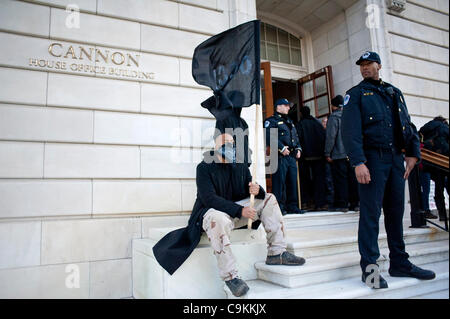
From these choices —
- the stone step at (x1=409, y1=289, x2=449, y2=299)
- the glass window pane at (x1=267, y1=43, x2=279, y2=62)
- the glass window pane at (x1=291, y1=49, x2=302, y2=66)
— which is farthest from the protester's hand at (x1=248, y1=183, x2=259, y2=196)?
the glass window pane at (x1=291, y1=49, x2=302, y2=66)

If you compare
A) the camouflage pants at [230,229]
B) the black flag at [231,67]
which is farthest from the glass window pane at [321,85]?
the camouflage pants at [230,229]

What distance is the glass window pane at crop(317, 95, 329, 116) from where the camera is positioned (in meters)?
8.37

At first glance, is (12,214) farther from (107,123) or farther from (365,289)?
(365,289)

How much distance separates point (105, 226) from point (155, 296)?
142cm

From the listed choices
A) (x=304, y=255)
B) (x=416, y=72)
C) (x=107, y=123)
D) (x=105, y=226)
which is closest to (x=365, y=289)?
(x=304, y=255)

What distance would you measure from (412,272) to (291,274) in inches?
48.9

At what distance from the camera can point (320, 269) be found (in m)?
3.39

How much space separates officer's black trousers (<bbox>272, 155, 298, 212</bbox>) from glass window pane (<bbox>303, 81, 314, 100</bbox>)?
2927 mm

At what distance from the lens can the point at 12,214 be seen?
14.0 ft

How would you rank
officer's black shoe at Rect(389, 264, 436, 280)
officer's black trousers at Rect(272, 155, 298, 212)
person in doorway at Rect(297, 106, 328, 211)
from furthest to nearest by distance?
1. person in doorway at Rect(297, 106, 328, 211)
2. officer's black trousers at Rect(272, 155, 298, 212)
3. officer's black shoe at Rect(389, 264, 436, 280)

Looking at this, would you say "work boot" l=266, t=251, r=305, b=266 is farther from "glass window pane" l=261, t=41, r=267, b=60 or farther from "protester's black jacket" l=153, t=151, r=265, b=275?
"glass window pane" l=261, t=41, r=267, b=60

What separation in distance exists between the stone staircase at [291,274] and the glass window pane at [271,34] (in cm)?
589

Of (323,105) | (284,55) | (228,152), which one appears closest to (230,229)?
(228,152)
